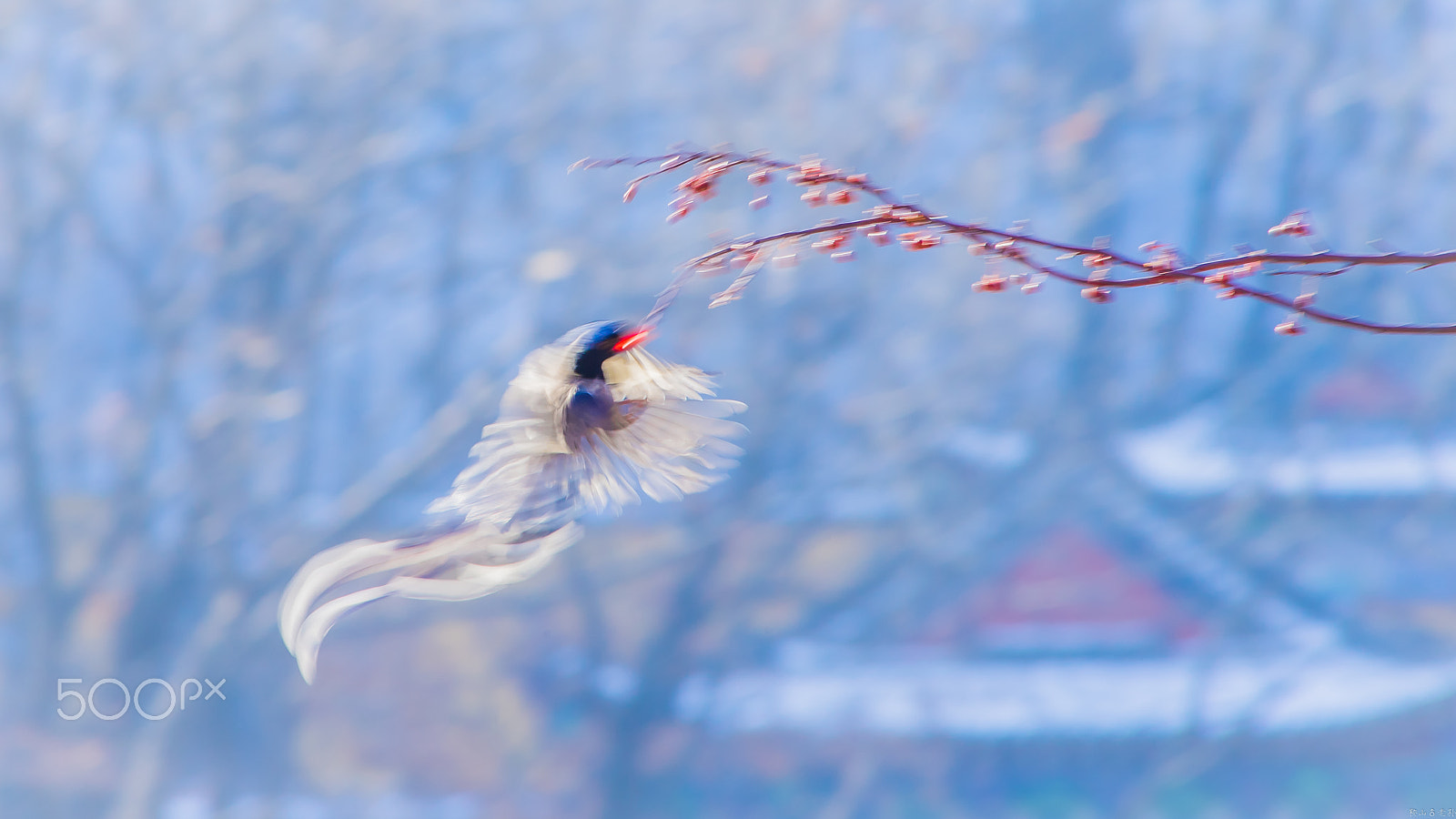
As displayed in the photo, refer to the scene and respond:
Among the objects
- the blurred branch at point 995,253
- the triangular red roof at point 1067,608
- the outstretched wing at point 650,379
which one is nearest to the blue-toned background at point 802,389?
the triangular red roof at point 1067,608

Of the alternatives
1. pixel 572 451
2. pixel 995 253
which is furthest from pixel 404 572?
pixel 995 253

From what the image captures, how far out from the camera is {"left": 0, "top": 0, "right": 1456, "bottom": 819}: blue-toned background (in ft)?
13.3

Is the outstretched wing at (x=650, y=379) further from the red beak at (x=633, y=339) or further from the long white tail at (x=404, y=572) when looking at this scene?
the long white tail at (x=404, y=572)

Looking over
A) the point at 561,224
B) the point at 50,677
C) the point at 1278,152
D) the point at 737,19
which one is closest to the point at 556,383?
the point at 561,224

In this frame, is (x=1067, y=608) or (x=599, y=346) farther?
(x=1067, y=608)

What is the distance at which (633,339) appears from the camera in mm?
979

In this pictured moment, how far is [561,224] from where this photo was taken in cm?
410

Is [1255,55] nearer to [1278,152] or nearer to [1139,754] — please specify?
[1278,152]

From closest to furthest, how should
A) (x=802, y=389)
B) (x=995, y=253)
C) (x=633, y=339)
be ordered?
1. (x=995, y=253)
2. (x=633, y=339)
3. (x=802, y=389)

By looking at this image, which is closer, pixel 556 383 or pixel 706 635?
pixel 556 383

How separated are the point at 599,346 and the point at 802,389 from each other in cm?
299

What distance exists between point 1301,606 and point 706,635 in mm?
2282

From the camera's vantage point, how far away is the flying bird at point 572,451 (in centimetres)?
98

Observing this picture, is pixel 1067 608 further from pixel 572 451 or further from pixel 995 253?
pixel 995 253
